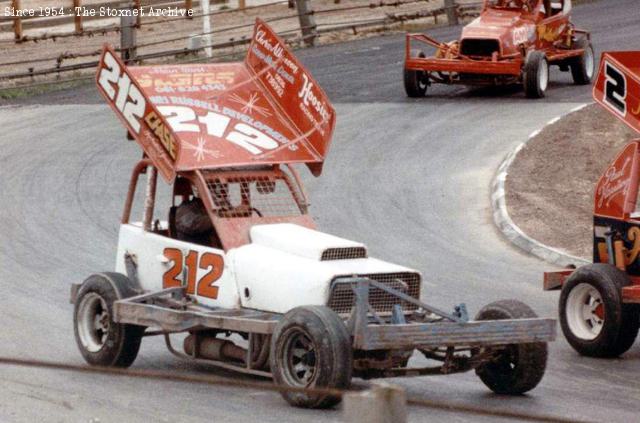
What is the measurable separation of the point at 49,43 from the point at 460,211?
21.1 m

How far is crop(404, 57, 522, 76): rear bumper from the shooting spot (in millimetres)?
24297

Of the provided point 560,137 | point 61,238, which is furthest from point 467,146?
point 61,238

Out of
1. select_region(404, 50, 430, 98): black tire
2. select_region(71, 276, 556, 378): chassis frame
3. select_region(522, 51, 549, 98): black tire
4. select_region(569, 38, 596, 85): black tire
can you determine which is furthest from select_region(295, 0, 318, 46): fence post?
select_region(71, 276, 556, 378): chassis frame

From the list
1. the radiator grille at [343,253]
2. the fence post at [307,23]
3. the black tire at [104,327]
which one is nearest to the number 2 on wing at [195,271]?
the black tire at [104,327]

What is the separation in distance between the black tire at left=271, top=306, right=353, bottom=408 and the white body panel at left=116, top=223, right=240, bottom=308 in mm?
882

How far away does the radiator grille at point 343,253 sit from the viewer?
31.6 ft

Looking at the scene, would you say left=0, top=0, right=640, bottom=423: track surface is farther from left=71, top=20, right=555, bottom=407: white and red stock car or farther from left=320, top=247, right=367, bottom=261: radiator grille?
left=320, top=247, right=367, bottom=261: radiator grille

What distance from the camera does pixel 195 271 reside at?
10.2m

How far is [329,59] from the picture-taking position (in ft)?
94.8

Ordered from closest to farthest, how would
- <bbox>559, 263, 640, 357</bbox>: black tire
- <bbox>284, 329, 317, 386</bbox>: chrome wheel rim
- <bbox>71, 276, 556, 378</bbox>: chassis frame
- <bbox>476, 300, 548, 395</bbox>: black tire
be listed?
<bbox>71, 276, 556, 378</bbox>: chassis frame, <bbox>284, 329, 317, 386</bbox>: chrome wheel rim, <bbox>476, 300, 548, 395</bbox>: black tire, <bbox>559, 263, 640, 357</bbox>: black tire

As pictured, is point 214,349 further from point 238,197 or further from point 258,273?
point 238,197

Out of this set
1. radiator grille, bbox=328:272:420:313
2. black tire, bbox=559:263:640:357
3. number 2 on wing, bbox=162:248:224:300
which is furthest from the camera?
black tire, bbox=559:263:640:357

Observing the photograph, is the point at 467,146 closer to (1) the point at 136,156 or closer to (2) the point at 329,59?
(1) the point at 136,156

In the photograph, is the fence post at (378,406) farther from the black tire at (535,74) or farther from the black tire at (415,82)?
the black tire at (415,82)
